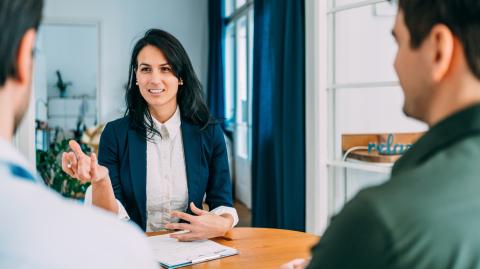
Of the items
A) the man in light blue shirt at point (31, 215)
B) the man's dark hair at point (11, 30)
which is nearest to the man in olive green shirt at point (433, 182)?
the man in light blue shirt at point (31, 215)

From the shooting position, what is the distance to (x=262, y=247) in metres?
1.51

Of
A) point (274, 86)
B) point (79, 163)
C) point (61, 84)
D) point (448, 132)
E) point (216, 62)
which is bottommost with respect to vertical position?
point (79, 163)

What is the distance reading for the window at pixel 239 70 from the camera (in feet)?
17.5

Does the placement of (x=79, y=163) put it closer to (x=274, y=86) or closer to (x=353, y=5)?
(x=353, y=5)

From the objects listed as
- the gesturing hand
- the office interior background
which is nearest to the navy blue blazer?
the gesturing hand

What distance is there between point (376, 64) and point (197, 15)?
4.63m

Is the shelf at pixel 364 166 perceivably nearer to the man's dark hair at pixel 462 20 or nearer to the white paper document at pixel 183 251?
the white paper document at pixel 183 251

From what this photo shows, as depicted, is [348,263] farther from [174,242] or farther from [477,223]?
[174,242]

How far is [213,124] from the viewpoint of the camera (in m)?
2.06

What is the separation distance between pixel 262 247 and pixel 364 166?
3.75 feet

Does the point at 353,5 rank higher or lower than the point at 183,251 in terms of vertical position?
higher

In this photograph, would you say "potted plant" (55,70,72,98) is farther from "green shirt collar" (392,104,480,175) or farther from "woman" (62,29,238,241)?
"green shirt collar" (392,104,480,175)

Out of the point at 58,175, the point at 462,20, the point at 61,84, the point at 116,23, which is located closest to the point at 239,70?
the point at 116,23

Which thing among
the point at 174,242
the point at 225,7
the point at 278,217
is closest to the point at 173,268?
Result: the point at 174,242
